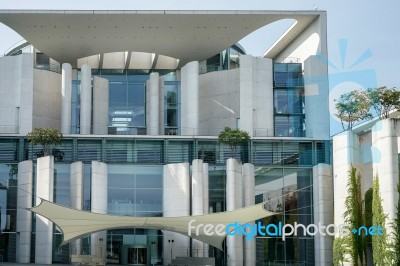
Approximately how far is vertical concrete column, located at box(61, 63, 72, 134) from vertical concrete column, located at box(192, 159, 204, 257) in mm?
9390

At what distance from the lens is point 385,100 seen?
41.3 m

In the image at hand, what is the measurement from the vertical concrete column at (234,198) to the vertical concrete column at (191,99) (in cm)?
555

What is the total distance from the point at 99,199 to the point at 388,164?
16429mm

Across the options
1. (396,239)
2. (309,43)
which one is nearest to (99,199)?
(396,239)

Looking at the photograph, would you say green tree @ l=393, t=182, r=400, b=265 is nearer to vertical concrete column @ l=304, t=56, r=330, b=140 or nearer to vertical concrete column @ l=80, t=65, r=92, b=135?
vertical concrete column @ l=304, t=56, r=330, b=140

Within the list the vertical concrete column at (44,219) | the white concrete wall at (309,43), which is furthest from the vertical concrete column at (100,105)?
the white concrete wall at (309,43)

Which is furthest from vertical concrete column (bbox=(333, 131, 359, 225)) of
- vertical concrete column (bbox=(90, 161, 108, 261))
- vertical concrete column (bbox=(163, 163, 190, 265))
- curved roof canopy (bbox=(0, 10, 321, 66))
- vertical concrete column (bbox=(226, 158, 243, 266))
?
vertical concrete column (bbox=(90, 161, 108, 261))

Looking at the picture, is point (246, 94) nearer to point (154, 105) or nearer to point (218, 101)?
point (218, 101)

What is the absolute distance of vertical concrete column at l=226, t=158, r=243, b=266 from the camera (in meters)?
43.1

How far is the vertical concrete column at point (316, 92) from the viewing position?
4900 cm

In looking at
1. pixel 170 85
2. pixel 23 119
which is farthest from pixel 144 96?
pixel 23 119

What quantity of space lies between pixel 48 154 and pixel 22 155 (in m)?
1.57

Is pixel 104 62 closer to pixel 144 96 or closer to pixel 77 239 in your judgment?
pixel 144 96

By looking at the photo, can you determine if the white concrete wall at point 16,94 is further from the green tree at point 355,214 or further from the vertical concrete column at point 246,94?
the green tree at point 355,214
